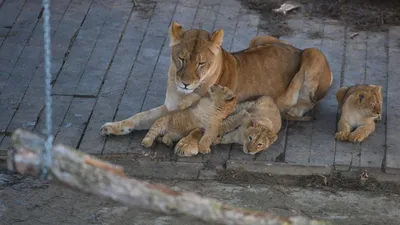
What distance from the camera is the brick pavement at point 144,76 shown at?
6.96 metres

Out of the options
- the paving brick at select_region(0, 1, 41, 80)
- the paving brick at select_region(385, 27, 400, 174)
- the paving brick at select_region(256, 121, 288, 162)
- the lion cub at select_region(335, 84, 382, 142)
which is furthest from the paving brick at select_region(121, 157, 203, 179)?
the paving brick at select_region(0, 1, 41, 80)

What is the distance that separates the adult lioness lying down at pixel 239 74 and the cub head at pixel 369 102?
1.48 feet

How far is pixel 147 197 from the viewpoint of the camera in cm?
346

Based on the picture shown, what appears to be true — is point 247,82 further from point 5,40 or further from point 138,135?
point 5,40

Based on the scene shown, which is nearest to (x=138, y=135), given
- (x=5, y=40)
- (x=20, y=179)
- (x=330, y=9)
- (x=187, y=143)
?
(x=187, y=143)

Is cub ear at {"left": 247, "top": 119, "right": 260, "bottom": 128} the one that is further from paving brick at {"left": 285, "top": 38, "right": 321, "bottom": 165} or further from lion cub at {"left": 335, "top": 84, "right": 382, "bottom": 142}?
lion cub at {"left": 335, "top": 84, "right": 382, "bottom": 142}

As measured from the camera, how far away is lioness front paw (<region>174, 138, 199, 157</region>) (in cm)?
691

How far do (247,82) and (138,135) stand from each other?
3.00 feet

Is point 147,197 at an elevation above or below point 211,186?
above

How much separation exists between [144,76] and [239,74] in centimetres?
112

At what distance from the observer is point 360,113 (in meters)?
7.14

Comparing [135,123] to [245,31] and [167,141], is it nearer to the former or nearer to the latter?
[167,141]

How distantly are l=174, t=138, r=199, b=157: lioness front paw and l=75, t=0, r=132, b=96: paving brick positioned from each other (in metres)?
1.17

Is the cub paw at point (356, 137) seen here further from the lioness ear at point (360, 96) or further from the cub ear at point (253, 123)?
the cub ear at point (253, 123)
